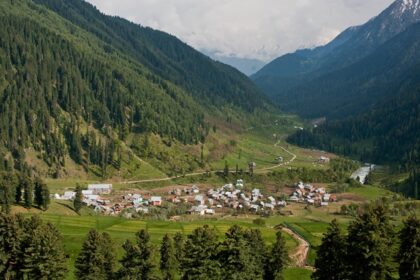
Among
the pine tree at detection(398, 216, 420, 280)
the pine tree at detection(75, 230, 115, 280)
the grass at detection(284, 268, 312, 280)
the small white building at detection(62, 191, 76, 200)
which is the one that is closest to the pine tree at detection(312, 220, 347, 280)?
the pine tree at detection(398, 216, 420, 280)

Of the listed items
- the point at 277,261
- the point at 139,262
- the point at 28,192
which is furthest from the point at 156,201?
the point at 139,262

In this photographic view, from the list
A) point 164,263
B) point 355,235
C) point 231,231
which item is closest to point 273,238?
point 164,263

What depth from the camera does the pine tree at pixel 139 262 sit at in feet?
239

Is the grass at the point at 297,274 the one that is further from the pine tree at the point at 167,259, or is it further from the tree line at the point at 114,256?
the pine tree at the point at 167,259

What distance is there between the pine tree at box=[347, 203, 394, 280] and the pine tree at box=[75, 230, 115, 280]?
3724 centimetres

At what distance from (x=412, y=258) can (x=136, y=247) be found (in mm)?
38838

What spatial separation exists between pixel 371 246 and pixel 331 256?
939cm

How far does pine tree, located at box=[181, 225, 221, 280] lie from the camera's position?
72.2 metres

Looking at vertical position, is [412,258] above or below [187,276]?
above

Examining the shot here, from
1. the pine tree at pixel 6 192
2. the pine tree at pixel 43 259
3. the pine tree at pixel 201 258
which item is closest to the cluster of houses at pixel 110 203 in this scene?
the pine tree at pixel 6 192

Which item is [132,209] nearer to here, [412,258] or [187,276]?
[187,276]

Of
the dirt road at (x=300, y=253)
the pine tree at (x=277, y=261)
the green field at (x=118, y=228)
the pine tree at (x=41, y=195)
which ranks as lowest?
the dirt road at (x=300, y=253)

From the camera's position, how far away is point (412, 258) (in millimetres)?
58688

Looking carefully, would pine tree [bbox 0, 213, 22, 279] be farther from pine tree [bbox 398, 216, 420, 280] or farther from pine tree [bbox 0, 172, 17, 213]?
pine tree [bbox 398, 216, 420, 280]
